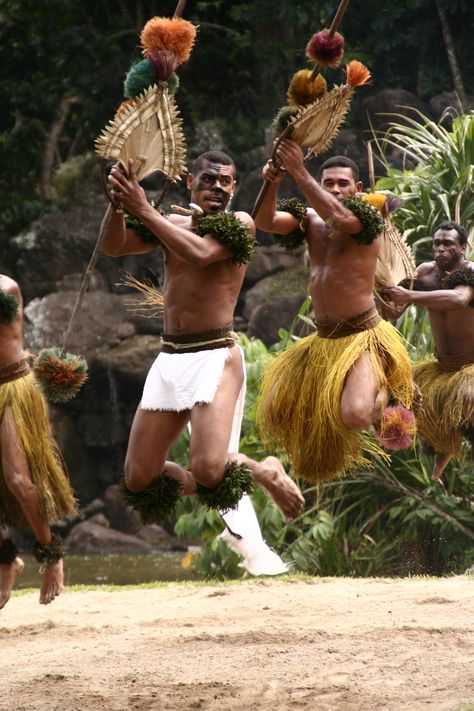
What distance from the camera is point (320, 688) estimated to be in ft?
12.1

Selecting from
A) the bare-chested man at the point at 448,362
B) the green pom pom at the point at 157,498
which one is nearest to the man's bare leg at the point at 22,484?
the green pom pom at the point at 157,498

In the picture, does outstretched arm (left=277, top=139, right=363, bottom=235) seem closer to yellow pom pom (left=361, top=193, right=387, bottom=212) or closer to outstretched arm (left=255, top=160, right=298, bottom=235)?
outstretched arm (left=255, top=160, right=298, bottom=235)

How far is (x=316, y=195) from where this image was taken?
4.46m

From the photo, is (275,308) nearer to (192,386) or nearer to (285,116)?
(285,116)

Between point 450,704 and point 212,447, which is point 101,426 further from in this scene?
point 450,704

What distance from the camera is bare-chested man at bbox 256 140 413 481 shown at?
4.62m

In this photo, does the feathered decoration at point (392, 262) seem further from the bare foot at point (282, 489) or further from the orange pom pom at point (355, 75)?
the bare foot at point (282, 489)

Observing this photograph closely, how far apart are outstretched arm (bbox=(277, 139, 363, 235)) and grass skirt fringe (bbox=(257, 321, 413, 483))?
0.48m

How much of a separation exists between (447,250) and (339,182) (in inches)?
47.5

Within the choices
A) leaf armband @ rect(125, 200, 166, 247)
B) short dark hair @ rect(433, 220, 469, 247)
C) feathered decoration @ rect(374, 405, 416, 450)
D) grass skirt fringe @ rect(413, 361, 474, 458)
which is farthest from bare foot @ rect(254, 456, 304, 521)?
short dark hair @ rect(433, 220, 469, 247)

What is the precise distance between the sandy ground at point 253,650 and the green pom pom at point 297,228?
1561 millimetres

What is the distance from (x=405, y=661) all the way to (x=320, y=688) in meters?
0.37

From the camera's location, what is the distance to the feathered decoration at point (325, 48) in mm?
4254

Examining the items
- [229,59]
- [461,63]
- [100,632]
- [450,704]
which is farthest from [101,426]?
[450,704]
